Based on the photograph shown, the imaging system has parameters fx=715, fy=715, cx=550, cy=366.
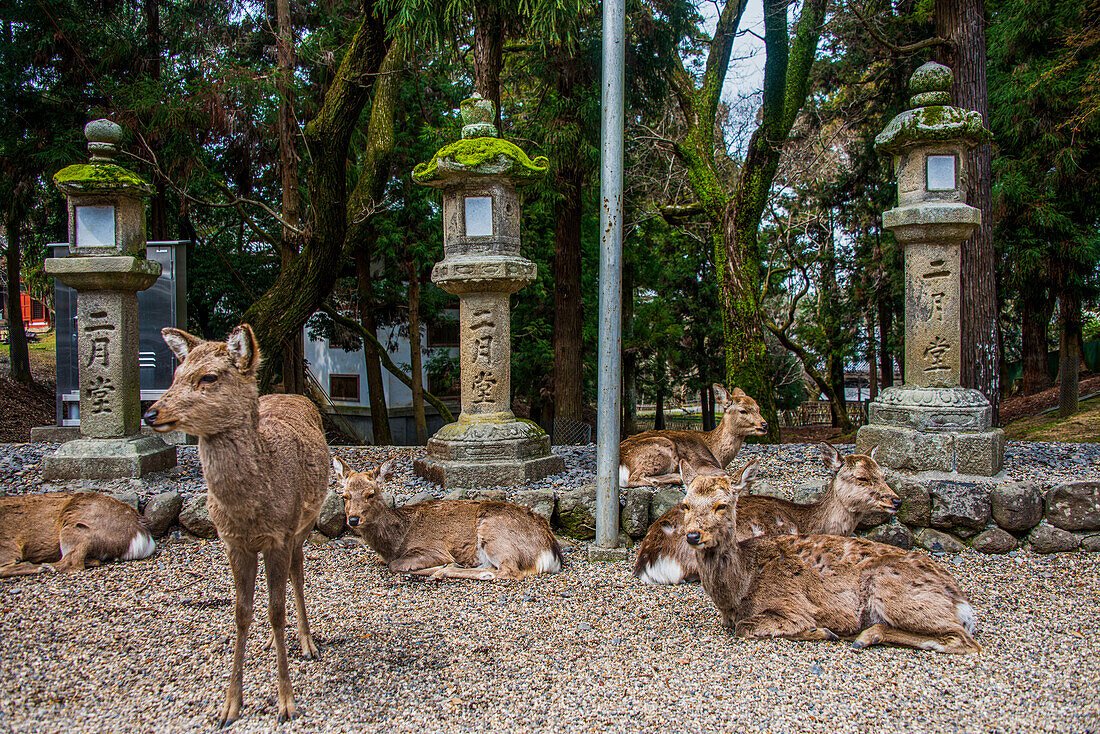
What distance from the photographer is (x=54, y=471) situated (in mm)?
6012

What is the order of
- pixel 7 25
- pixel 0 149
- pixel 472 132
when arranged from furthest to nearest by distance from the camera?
pixel 7 25 < pixel 0 149 < pixel 472 132

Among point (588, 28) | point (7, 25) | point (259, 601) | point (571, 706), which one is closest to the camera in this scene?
point (571, 706)

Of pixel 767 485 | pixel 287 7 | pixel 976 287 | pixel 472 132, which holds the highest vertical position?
pixel 287 7

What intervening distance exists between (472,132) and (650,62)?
5114 millimetres

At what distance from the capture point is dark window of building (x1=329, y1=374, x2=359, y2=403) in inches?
705

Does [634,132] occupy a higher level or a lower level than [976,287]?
higher

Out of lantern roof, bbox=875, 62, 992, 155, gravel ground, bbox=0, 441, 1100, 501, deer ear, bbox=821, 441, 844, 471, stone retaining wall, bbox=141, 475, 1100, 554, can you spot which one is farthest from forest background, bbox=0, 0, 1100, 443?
deer ear, bbox=821, 441, 844, 471

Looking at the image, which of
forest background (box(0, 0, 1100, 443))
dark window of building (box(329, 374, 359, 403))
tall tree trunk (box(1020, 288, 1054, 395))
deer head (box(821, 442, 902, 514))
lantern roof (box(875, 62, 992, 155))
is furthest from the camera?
dark window of building (box(329, 374, 359, 403))

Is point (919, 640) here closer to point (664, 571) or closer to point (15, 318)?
point (664, 571)

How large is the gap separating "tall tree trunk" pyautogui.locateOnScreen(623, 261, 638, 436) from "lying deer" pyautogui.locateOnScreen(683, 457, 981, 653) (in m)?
10.7

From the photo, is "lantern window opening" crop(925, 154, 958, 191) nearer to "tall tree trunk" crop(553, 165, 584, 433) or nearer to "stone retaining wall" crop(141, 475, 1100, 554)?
"stone retaining wall" crop(141, 475, 1100, 554)

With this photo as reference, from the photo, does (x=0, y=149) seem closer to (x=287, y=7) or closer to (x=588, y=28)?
(x=287, y=7)

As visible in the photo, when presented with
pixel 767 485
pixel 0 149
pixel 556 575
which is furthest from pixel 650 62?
pixel 0 149

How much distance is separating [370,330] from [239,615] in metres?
10.3
